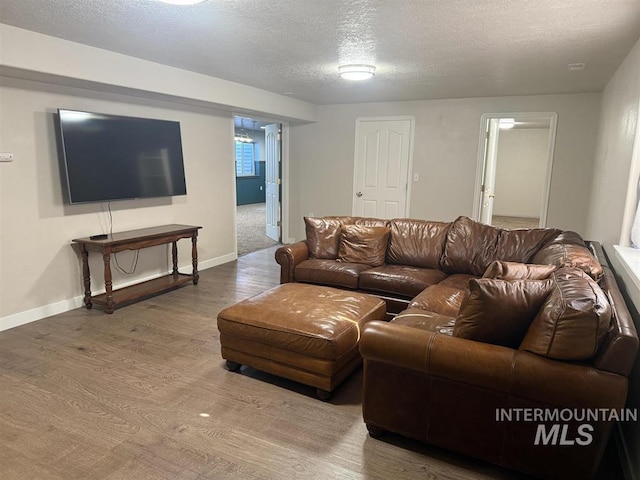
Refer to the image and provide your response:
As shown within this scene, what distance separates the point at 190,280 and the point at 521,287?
3774 mm

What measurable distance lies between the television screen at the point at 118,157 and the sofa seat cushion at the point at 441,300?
312cm

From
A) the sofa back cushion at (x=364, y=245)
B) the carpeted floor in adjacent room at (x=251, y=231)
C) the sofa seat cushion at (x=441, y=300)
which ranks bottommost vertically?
the carpeted floor in adjacent room at (x=251, y=231)

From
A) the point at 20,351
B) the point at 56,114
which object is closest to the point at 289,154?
the point at 56,114

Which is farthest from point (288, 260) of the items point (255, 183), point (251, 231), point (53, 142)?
point (255, 183)

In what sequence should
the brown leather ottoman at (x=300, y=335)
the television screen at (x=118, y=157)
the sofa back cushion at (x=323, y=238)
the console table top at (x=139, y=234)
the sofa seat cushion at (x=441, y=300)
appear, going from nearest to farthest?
the brown leather ottoman at (x=300, y=335)
the sofa seat cushion at (x=441, y=300)
the television screen at (x=118, y=157)
the console table top at (x=139, y=234)
the sofa back cushion at (x=323, y=238)

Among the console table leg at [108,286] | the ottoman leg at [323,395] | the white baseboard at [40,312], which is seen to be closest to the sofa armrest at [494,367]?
the ottoman leg at [323,395]

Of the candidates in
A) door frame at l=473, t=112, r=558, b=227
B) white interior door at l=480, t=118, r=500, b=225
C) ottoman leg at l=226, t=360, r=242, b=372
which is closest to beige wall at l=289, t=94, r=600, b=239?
door frame at l=473, t=112, r=558, b=227

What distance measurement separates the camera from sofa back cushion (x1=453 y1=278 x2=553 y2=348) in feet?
6.09

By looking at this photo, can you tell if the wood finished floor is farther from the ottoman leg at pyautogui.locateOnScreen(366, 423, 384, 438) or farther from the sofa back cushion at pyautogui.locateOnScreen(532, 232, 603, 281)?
the sofa back cushion at pyautogui.locateOnScreen(532, 232, 603, 281)

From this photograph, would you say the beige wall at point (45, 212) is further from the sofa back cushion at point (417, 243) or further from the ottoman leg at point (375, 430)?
the ottoman leg at point (375, 430)

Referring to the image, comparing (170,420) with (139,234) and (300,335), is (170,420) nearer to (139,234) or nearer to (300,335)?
(300,335)

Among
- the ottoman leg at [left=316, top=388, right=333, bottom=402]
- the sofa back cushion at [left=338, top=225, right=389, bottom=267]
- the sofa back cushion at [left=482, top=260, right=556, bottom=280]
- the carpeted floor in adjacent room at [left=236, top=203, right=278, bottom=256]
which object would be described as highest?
the sofa back cushion at [left=482, top=260, right=556, bottom=280]

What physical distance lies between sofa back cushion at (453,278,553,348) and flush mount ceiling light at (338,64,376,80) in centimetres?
273

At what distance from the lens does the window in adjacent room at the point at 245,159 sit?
43.0ft
